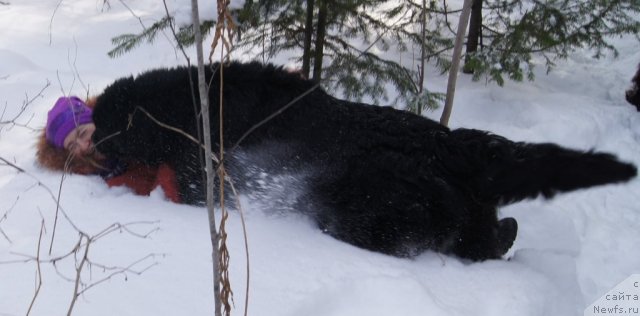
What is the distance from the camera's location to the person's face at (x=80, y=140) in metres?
3.33

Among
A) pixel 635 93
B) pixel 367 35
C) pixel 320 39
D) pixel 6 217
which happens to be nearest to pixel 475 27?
pixel 367 35

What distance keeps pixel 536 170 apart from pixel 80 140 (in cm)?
284

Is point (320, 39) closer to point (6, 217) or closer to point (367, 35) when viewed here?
point (367, 35)

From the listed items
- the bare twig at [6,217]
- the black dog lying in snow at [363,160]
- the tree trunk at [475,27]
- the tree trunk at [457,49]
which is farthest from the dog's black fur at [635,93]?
the bare twig at [6,217]

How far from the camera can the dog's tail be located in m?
2.46

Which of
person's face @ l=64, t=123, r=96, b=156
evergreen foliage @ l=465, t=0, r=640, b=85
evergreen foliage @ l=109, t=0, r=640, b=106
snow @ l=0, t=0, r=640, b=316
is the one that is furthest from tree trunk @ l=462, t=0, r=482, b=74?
person's face @ l=64, t=123, r=96, b=156

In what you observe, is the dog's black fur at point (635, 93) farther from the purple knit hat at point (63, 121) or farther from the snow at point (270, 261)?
the purple knit hat at point (63, 121)

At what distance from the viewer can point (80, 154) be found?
131 inches

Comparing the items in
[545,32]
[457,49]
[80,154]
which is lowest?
[80,154]

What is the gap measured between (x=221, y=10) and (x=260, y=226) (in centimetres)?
166

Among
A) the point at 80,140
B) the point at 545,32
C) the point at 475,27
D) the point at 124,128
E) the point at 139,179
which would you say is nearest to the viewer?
the point at 124,128

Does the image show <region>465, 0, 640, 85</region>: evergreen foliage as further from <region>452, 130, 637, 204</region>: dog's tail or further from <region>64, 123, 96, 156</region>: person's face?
<region>64, 123, 96, 156</region>: person's face

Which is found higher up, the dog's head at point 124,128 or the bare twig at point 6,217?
the dog's head at point 124,128

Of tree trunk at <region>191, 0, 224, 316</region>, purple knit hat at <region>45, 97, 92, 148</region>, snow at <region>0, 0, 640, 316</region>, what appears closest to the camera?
tree trunk at <region>191, 0, 224, 316</region>
